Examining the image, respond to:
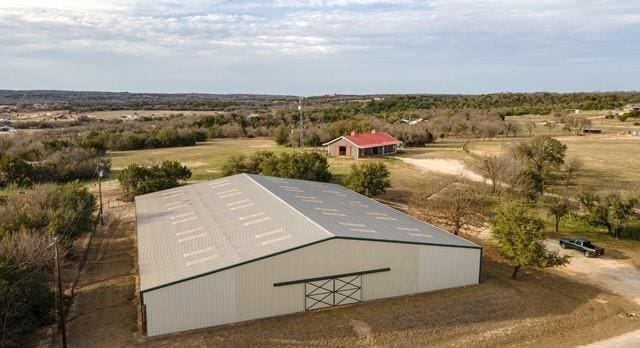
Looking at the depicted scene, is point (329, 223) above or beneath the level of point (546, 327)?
above

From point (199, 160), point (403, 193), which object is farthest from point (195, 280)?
point (199, 160)

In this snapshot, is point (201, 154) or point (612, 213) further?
point (201, 154)

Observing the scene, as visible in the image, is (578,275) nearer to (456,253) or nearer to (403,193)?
(456,253)

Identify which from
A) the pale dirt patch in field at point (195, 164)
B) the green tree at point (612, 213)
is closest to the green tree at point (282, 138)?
the pale dirt patch in field at point (195, 164)

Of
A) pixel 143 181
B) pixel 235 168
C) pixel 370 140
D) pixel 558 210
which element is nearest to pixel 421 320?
pixel 558 210

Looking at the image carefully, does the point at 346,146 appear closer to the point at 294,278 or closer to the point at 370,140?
the point at 370,140

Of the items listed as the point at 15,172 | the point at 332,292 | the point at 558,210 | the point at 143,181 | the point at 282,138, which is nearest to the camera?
the point at 332,292

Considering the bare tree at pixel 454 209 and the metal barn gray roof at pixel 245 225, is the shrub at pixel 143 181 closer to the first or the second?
the metal barn gray roof at pixel 245 225
